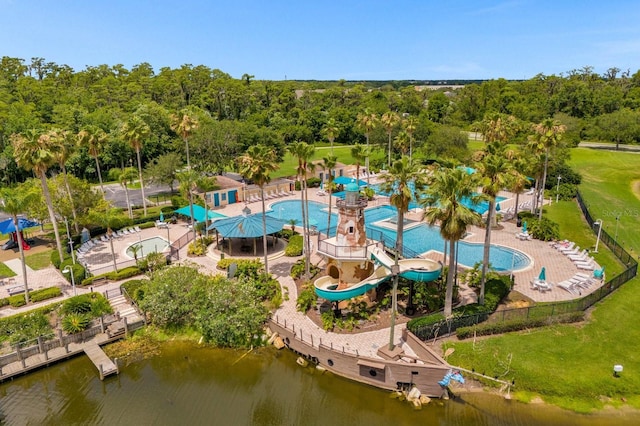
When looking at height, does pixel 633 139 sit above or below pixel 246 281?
above

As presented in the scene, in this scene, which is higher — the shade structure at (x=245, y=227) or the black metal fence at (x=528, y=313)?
the shade structure at (x=245, y=227)

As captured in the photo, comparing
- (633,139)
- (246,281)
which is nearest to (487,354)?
(246,281)

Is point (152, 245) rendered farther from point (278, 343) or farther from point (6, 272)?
point (278, 343)

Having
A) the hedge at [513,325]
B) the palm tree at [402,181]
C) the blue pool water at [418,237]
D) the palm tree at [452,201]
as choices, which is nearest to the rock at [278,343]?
the palm tree at [402,181]

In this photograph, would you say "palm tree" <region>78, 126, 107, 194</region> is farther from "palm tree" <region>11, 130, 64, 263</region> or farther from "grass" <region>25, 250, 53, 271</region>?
"grass" <region>25, 250, 53, 271</region>

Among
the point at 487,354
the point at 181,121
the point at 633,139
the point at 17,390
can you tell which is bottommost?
the point at 17,390

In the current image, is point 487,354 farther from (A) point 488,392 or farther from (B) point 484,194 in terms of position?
(B) point 484,194

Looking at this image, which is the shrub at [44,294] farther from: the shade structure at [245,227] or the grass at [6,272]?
the shade structure at [245,227]
